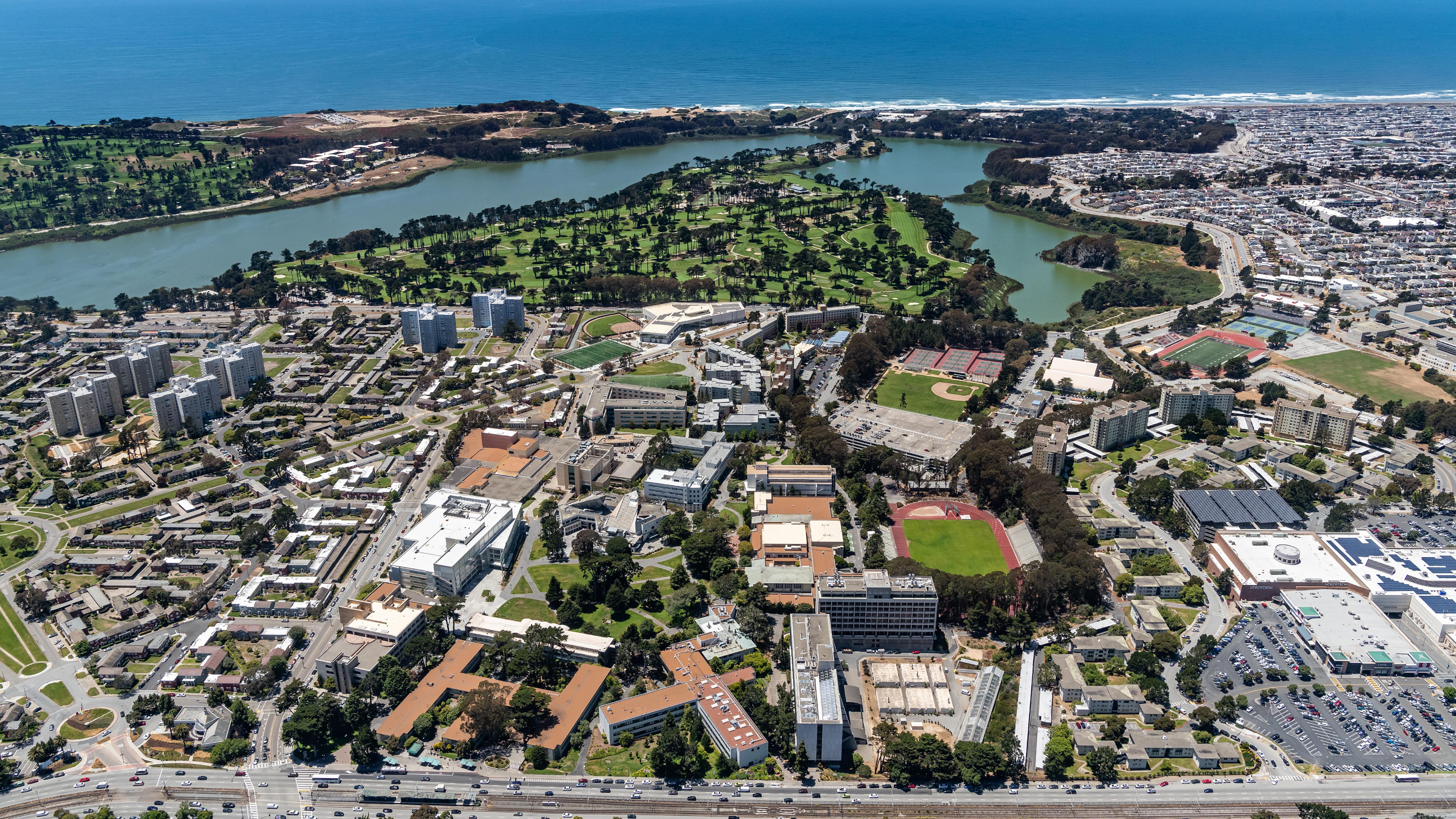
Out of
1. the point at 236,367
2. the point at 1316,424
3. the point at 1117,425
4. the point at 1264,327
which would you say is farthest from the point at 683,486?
the point at 1264,327

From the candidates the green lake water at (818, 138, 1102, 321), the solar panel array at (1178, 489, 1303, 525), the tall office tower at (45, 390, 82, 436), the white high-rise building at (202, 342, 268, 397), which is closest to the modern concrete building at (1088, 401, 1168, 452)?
the solar panel array at (1178, 489, 1303, 525)

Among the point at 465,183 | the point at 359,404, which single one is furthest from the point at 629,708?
the point at 465,183

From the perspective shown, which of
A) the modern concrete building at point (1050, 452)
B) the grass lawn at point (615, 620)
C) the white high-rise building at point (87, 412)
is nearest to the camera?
the grass lawn at point (615, 620)

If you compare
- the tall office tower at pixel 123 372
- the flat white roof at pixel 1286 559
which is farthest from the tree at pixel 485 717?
the tall office tower at pixel 123 372

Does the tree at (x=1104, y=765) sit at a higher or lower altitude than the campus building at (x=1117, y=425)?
lower

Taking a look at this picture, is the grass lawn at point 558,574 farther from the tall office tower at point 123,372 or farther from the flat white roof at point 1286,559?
the tall office tower at point 123,372

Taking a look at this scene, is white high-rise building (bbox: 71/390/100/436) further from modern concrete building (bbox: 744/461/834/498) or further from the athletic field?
modern concrete building (bbox: 744/461/834/498)
